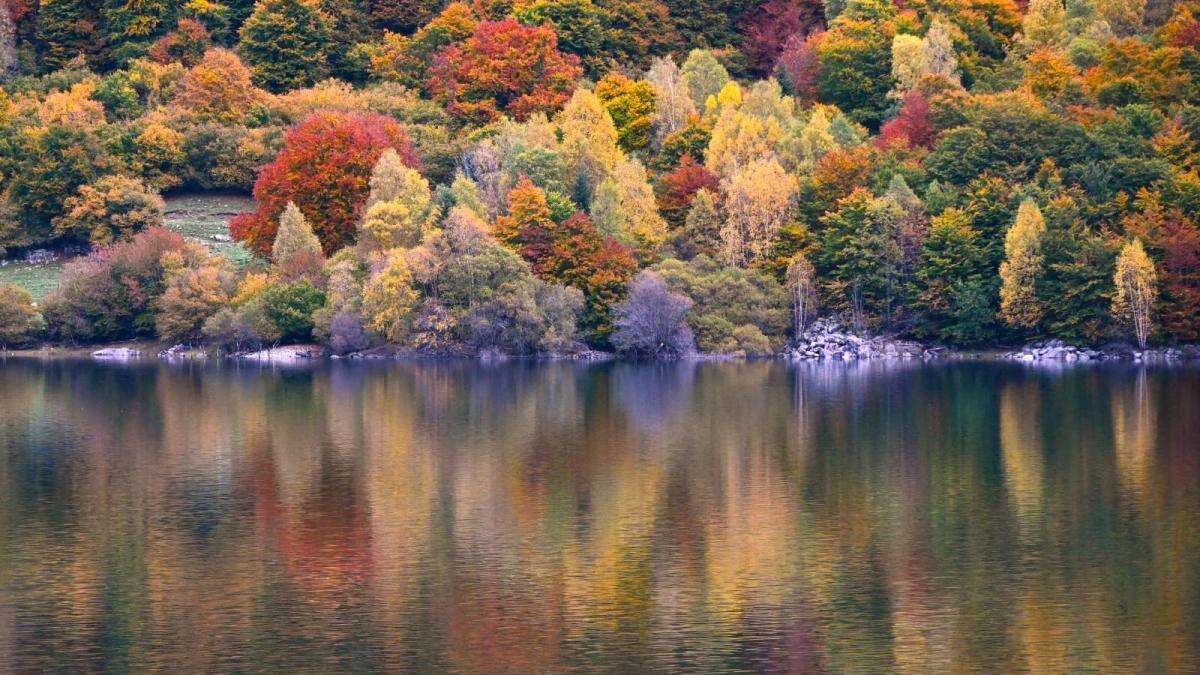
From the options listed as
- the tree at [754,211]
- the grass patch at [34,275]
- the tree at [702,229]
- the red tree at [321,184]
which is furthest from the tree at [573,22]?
the grass patch at [34,275]

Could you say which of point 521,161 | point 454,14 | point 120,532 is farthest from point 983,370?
point 454,14

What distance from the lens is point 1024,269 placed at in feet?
238

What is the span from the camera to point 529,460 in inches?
1554

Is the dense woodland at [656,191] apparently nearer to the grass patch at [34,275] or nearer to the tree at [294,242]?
the tree at [294,242]

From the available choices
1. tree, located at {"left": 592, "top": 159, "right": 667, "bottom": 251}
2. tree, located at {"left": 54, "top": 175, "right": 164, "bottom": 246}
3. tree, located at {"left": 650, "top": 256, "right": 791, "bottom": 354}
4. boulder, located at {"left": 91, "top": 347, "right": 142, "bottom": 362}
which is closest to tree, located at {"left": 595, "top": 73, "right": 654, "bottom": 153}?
tree, located at {"left": 592, "top": 159, "right": 667, "bottom": 251}

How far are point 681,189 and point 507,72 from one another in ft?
66.4

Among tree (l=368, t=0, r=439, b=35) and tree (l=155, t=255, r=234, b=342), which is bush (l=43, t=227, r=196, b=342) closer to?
tree (l=155, t=255, r=234, b=342)

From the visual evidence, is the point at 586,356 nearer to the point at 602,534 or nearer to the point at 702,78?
the point at 702,78

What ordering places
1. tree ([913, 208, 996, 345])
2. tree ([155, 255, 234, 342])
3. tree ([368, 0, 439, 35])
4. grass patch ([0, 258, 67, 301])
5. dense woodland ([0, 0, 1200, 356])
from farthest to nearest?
1. tree ([368, 0, 439, 35])
2. grass patch ([0, 258, 67, 301])
3. tree ([155, 255, 234, 342])
4. tree ([913, 208, 996, 345])
5. dense woodland ([0, 0, 1200, 356])

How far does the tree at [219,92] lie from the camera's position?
97.2 m

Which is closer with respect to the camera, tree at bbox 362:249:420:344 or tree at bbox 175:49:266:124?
tree at bbox 362:249:420:344

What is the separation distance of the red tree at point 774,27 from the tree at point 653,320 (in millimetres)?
38329

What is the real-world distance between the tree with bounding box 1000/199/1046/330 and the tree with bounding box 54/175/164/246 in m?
41.8

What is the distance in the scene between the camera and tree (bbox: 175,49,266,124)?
9719cm
